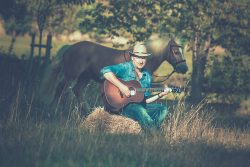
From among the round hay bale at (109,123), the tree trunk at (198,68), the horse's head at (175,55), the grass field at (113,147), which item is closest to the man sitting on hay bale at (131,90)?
the round hay bale at (109,123)

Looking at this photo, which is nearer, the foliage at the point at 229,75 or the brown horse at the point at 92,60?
the brown horse at the point at 92,60

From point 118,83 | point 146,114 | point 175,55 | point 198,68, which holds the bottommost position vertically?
point 146,114

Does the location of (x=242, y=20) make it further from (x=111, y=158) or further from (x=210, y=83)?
(x=111, y=158)

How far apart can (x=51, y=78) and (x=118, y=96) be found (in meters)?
4.46

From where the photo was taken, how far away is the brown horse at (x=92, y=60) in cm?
1344

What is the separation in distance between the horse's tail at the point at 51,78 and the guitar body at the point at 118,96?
360 centimetres

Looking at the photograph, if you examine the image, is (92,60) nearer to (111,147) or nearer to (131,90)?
(131,90)

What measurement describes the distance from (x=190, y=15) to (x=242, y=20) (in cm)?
152

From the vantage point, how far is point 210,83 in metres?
17.7

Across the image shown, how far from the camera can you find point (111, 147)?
725cm

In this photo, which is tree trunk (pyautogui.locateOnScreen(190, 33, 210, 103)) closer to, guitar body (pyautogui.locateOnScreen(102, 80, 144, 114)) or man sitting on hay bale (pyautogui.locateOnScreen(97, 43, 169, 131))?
man sitting on hay bale (pyautogui.locateOnScreen(97, 43, 169, 131))

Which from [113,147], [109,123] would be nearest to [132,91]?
[109,123]

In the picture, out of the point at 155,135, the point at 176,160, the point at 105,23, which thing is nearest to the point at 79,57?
the point at 105,23

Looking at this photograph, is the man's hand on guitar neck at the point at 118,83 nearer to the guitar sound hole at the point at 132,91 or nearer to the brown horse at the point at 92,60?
the guitar sound hole at the point at 132,91
